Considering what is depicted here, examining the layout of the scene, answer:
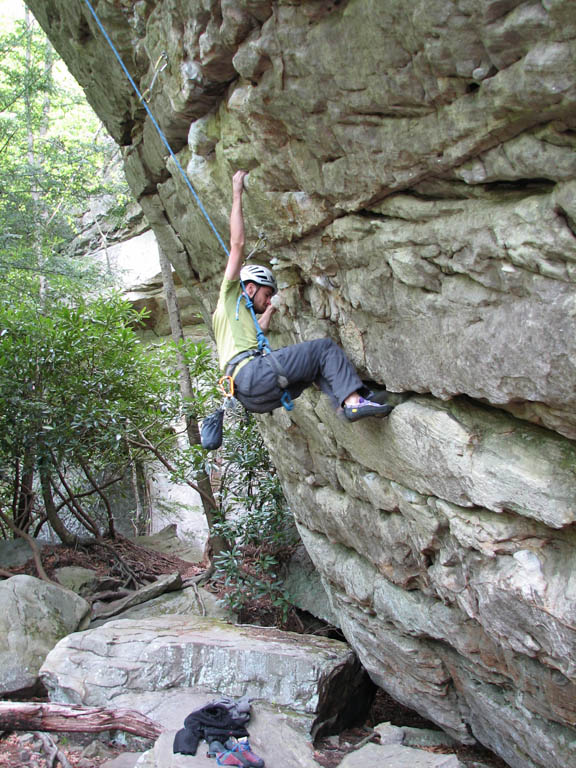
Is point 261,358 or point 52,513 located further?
point 52,513

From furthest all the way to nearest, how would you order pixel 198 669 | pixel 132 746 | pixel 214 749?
pixel 198 669
pixel 132 746
pixel 214 749

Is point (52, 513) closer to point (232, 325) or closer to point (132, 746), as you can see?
point (132, 746)

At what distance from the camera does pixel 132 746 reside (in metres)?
4.81

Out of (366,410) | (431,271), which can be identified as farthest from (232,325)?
(431,271)

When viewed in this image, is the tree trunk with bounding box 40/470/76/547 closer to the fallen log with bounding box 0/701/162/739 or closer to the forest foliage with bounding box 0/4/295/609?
the forest foliage with bounding box 0/4/295/609

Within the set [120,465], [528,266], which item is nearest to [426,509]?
[528,266]

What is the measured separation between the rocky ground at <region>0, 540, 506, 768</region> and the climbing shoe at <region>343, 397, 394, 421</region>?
290 centimetres

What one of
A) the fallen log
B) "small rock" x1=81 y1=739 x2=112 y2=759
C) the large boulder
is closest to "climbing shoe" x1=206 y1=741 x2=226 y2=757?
the fallen log

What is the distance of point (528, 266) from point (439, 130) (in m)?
0.80

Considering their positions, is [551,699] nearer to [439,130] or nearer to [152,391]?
[439,130]

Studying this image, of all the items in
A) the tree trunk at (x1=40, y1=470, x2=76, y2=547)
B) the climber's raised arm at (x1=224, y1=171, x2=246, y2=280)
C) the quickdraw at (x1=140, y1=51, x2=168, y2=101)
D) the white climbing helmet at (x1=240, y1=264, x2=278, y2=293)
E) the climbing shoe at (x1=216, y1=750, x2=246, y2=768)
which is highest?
the quickdraw at (x1=140, y1=51, x2=168, y2=101)

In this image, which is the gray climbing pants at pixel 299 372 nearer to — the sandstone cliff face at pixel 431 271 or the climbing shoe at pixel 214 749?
the sandstone cliff face at pixel 431 271

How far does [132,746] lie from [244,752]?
3.86 ft

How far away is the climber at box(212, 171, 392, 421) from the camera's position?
400 cm
